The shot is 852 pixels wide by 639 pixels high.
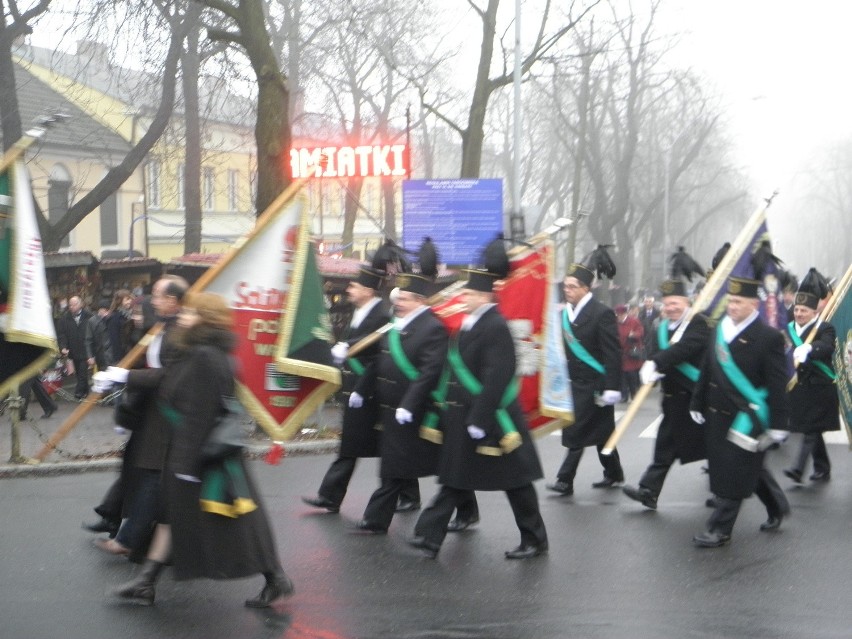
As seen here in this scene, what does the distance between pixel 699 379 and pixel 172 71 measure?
45.9ft

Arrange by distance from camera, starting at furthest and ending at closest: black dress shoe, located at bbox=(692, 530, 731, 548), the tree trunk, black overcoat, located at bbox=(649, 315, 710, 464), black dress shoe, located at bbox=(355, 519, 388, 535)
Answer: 1. the tree trunk
2. black overcoat, located at bbox=(649, 315, 710, 464)
3. black dress shoe, located at bbox=(355, 519, 388, 535)
4. black dress shoe, located at bbox=(692, 530, 731, 548)

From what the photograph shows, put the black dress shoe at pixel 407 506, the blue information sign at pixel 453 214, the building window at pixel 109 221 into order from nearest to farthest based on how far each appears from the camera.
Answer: the black dress shoe at pixel 407 506 → the blue information sign at pixel 453 214 → the building window at pixel 109 221

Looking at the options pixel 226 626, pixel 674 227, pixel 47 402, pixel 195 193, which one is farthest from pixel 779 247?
pixel 226 626

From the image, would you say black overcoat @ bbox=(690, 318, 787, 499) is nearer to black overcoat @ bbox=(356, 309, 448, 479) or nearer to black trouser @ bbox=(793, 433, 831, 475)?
black overcoat @ bbox=(356, 309, 448, 479)

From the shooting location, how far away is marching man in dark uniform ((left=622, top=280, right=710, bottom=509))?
885cm

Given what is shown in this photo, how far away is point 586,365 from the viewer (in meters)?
9.66

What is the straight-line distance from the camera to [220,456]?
5922mm

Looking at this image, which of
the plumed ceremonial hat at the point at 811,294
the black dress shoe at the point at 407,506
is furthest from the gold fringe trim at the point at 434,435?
the plumed ceremonial hat at the point at 811,294

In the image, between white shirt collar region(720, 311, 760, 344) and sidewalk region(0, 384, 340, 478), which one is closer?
white shirt collar region(720, 311, 760, 344)

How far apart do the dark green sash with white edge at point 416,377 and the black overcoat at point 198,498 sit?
6.66 ft

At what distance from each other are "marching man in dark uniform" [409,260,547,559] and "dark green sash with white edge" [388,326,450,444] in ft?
1.15

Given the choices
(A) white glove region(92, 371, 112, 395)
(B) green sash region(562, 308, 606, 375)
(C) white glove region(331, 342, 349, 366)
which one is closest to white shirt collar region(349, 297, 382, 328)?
(C) white glove region(331, 342, 349, 366)

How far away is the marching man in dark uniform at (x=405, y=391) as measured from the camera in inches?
311

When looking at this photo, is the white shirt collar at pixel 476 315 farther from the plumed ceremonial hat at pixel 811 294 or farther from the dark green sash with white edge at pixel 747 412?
the plumed ceremonial hat at pixel 811 294
